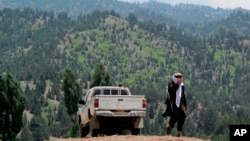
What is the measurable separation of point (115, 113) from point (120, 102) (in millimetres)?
474

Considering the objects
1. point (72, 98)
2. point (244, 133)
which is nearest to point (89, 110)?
point (244, 133)

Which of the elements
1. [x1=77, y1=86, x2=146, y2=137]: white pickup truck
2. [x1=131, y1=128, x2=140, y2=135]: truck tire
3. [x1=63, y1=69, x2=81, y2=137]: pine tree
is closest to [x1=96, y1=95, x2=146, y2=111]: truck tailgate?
[x1=77, y1=86, x2=146, y2=137]: white pickup truck

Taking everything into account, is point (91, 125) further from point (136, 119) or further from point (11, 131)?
point (11, 131)

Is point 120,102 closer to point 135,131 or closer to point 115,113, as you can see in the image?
point 115,113

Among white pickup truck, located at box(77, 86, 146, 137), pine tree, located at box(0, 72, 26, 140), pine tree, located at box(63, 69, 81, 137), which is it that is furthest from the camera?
pine tree, located at box(63, 69, 81, 137)

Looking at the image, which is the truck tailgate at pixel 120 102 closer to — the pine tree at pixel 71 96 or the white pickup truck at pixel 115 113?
the white pickup truck at pixel 115 113

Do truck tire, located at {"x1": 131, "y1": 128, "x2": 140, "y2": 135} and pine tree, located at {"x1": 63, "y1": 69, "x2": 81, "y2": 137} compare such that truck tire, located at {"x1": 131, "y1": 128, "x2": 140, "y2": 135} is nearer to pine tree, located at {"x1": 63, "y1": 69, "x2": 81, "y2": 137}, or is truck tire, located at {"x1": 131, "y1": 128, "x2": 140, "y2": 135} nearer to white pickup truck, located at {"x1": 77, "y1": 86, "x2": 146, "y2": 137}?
white pickup truck, located at {"x1": 77, "y1": 86, "x2": 146, "y2": 137}

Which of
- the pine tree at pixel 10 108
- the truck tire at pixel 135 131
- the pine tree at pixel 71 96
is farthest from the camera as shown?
the pine tree at pixel 71 96

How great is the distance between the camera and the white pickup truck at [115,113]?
72.0 feet

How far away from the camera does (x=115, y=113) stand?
22.2 metres

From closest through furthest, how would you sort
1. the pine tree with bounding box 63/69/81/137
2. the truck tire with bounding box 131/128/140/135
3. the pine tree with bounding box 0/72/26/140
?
the truck tire with bounding box 131/128/140/135 < the pine tree with bounding box 0/72/26/140 < the pine tree with bounding box 63/69/81/137

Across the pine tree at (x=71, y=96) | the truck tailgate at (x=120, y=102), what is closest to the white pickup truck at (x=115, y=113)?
the truck tailgate at (x=120, y=102)

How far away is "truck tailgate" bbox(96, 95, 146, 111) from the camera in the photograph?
72.0 ft

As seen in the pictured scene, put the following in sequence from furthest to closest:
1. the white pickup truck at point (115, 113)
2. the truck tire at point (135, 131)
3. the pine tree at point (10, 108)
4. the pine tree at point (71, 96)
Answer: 1. the pine tree at point (71, 96)
2. the pine tree at point (10, 108)
3. the truck tire at point (135, 131)
4. the white pickup truck at point (115, 113)
